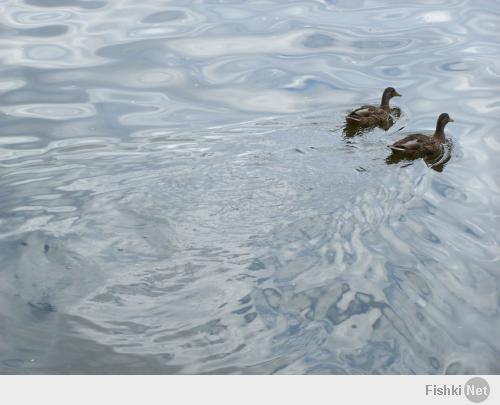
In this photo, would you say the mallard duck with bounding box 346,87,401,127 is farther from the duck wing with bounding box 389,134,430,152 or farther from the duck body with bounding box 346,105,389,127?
the duck wing with bounding box 389,134,430,152

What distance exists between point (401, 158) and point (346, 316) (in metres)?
3.95

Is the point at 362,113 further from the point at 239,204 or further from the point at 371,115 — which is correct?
the point at 239,204

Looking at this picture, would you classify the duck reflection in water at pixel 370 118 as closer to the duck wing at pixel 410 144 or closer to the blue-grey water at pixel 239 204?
the blue-grey water at pixel 239 204

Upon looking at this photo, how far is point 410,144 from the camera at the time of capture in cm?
1092

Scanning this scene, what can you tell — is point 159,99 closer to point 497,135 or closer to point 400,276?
point 497,135

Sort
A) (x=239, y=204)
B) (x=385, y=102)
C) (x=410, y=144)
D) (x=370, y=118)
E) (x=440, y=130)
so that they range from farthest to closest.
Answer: (x=385, y=102)
(x=370, y=118)
(x=440, y=130)
(x=410, y=144)
(x=239, y=204)

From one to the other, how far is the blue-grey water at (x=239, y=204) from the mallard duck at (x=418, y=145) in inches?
8.1

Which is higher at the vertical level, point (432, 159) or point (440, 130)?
point (440, 130)

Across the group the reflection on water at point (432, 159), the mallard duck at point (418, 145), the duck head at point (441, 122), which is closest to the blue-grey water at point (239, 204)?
the reflection on water at point (432, 159)

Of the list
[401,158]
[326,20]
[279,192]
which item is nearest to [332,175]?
[279,192]

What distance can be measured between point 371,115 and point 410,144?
1070 millimetres

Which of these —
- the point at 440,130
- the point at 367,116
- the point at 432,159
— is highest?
the point at 367,116

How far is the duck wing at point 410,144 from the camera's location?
1084 centimetres

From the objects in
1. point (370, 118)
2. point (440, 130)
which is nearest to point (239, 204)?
point (370, 118)
